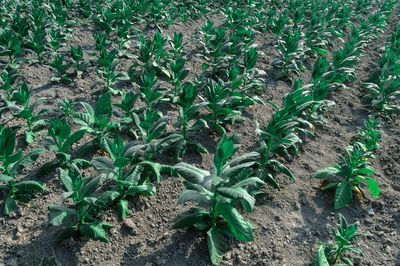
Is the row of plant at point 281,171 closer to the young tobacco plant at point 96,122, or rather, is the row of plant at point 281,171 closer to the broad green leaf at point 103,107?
the young tobacco plant at point 96,122

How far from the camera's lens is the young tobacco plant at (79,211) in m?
3.49

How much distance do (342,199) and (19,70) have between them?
4.83 meters

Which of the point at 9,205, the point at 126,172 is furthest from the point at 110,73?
the point at 9,205

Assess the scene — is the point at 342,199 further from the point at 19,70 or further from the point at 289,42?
the point at 19,70

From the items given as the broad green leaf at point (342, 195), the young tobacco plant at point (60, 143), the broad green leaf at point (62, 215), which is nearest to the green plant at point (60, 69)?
the young tobacco plant at point (60, 143)

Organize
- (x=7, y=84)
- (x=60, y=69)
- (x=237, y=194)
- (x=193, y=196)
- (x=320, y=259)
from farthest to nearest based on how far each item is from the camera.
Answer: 1. (x=60, y=69)
2. (x=7, y=84)
3. (x=320, y=259)
4. (x=193, y=196)
5. (x=237, y=194)

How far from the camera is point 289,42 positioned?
7270 mm

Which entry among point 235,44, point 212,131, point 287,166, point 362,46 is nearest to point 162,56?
point 235,44

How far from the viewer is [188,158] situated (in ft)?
16.0

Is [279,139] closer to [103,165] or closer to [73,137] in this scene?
[103,165]

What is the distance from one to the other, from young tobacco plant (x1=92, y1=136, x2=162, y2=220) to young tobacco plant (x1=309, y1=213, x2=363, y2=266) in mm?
1602

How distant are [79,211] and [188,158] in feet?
5.30

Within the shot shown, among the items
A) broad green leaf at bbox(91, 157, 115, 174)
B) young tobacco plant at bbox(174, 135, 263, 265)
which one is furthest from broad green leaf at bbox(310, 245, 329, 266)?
broad green leaf at bbox(91, 157, 115, 174)

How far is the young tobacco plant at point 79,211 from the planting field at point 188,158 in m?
0.01
